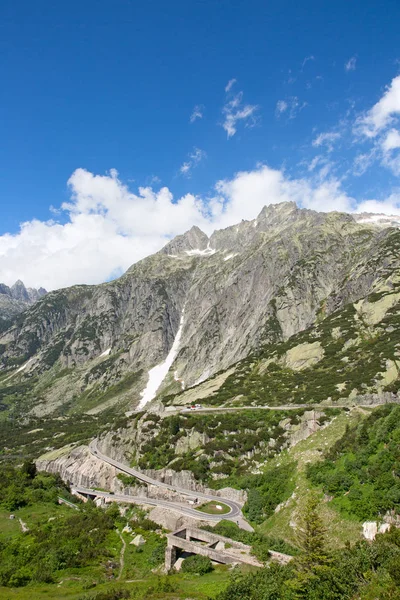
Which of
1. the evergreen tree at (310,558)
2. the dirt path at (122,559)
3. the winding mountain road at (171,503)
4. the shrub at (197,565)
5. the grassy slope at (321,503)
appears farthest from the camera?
the winding mountain road at (171,503)

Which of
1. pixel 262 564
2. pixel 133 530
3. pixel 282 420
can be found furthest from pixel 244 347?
pixel 262 564

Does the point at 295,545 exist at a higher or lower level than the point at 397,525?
lower

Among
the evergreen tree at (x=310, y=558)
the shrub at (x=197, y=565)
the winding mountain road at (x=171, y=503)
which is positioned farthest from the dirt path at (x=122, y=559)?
the evergreen tree at (x=310, y=558)

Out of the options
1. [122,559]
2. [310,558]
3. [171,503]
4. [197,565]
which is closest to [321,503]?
[197,565]

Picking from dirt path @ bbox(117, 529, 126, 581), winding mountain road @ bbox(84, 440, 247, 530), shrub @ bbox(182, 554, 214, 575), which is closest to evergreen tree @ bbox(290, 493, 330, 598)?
shrub @ bbox(182, 554, 214, 575)

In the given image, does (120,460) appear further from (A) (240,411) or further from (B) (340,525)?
(B) (340,525)

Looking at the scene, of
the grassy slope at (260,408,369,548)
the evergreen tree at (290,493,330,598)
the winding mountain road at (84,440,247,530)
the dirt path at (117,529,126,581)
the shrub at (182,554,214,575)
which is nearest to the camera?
the evergreen tree at (290,493,330,598)

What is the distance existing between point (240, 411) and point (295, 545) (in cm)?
4905

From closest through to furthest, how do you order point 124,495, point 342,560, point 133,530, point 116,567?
1. point 342,560
2. point 116,567
3. point 133,530
4. point 124,495

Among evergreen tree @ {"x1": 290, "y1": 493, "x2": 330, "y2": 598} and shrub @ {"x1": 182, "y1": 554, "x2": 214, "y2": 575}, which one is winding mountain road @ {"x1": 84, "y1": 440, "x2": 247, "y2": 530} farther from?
evergreen tree @ {"x1": 290, "y1": 493, "x2": 330, "y2": 598}

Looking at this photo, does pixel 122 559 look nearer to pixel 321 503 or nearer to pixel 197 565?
pixel 197 565

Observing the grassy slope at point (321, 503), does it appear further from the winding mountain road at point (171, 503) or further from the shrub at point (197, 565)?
the shrub at point (197, 565)

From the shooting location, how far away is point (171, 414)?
9225cm

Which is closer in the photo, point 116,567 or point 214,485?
point 116,567
